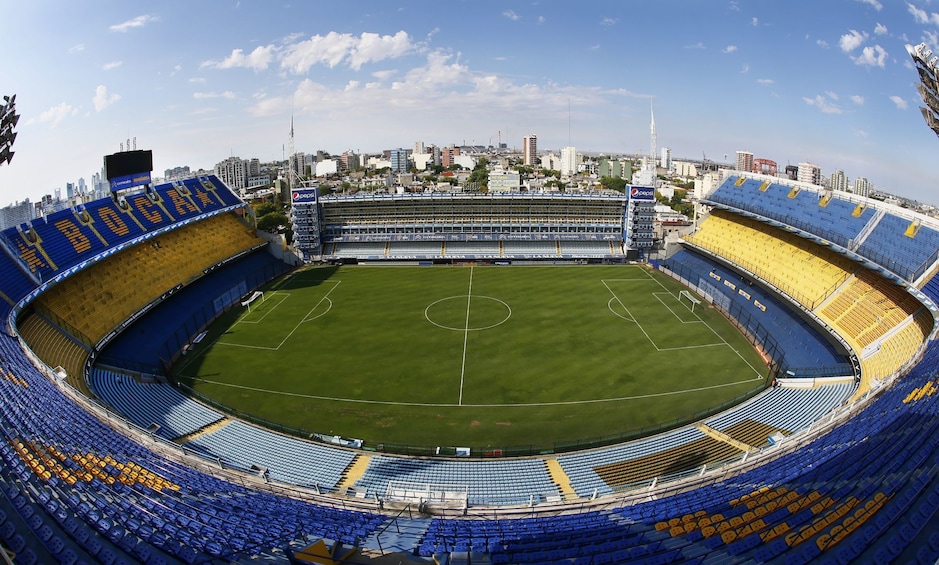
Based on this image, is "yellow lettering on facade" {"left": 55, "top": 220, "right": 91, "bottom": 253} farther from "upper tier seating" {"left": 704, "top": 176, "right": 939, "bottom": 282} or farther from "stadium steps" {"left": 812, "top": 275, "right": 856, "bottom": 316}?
"upper tier seating" {"left": 704, "top": 176, "right": 939, "bottom": 282}

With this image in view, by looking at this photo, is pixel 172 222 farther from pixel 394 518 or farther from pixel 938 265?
pixel 938 265

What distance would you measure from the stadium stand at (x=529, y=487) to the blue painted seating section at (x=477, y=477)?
0.31 feet

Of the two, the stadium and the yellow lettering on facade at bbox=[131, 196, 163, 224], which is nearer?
the stadium

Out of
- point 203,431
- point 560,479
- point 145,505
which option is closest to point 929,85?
point 560,479

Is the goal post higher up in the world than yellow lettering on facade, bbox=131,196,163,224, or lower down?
lower down

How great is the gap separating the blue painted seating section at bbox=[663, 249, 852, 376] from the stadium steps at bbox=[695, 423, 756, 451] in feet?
30.8

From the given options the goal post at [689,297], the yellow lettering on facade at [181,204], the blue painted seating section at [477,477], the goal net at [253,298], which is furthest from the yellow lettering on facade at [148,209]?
the goal post at [689,297]

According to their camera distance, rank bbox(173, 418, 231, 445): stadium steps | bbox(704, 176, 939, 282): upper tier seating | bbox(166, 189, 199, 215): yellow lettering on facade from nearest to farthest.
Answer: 1. bbox(173, 418, 231, 445): stadium steps
2. bbox(704, 176, 939, 282): upper tier seating
3. bbox(166, 189, 199, 215): yellow lettering on facade

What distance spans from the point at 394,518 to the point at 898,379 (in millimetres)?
24024

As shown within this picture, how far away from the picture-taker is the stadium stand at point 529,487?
14.2 meters

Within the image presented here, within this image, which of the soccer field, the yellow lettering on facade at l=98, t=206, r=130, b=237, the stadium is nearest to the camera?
the stadium

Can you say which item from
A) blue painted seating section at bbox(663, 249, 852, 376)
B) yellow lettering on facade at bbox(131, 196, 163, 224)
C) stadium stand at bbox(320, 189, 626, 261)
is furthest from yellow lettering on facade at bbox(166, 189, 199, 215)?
blue painted seating section at bbox(663, 249, 852, 376)

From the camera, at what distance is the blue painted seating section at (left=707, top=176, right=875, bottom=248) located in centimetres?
4172

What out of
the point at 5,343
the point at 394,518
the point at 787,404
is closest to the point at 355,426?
the point at 394,518
